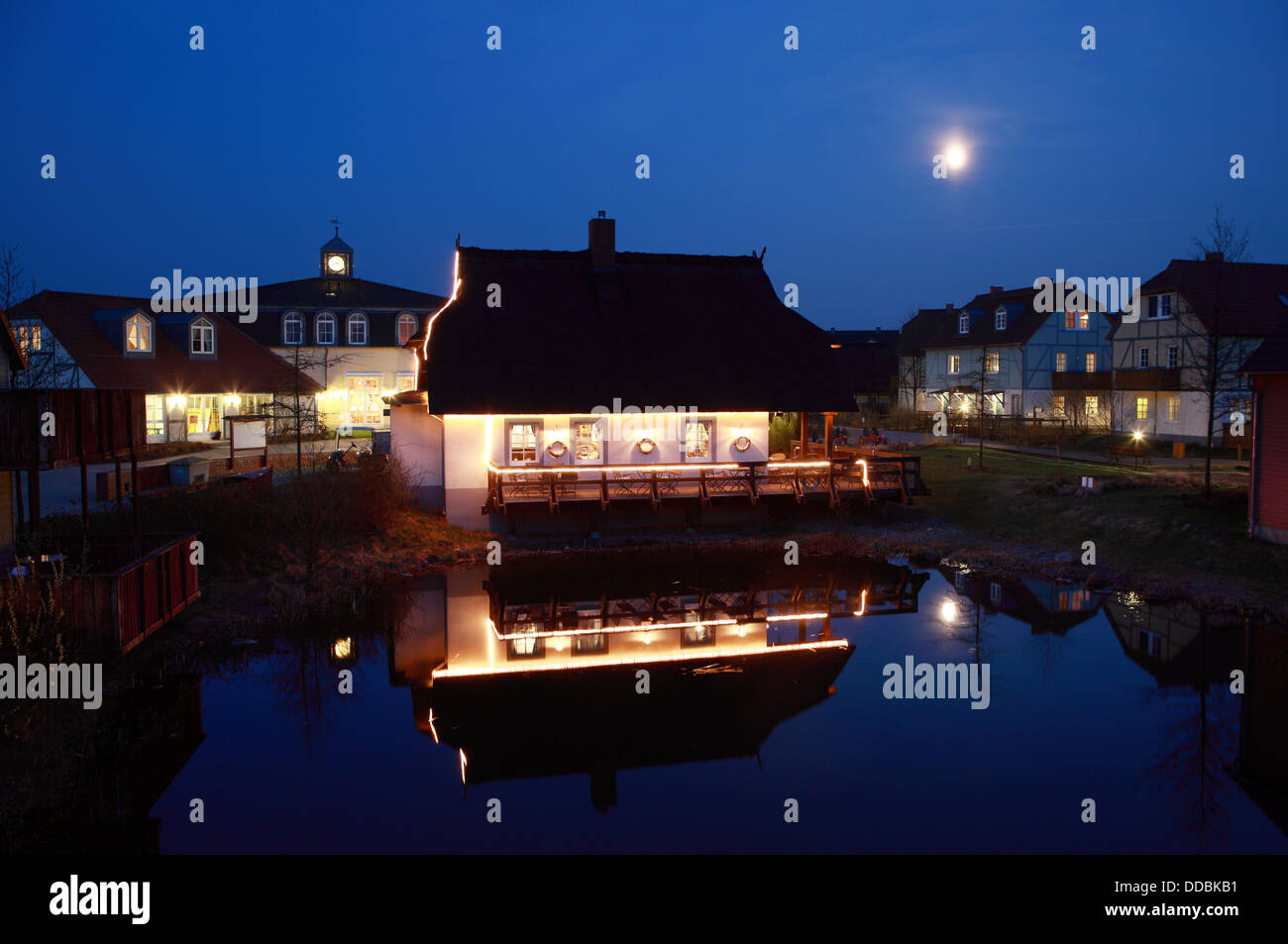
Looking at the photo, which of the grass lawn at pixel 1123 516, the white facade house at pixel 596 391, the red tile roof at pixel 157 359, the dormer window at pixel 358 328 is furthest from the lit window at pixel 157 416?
the grass lawn at pixel 1123 516

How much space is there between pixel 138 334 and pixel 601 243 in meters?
21.0

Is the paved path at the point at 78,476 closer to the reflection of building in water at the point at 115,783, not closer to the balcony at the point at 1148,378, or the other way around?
the reflection of building in water at the point at 115,783

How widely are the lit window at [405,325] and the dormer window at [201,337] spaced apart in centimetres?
948

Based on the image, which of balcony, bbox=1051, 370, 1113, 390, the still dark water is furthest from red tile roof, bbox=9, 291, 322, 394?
balcony, bbox=1051, 370, 1113, 390

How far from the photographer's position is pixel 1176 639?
51.5 ft

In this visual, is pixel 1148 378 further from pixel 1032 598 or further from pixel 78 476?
pixel 78 476

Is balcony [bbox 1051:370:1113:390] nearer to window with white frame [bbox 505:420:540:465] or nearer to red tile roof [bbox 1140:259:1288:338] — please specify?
red tile roof [bbox 1140:259:1288:338]

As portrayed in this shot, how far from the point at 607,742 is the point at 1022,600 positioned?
1059 centimetres

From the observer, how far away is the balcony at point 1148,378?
38656mm

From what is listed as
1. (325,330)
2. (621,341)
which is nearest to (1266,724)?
(621,341)

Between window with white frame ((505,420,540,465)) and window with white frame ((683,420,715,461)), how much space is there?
4215mm
